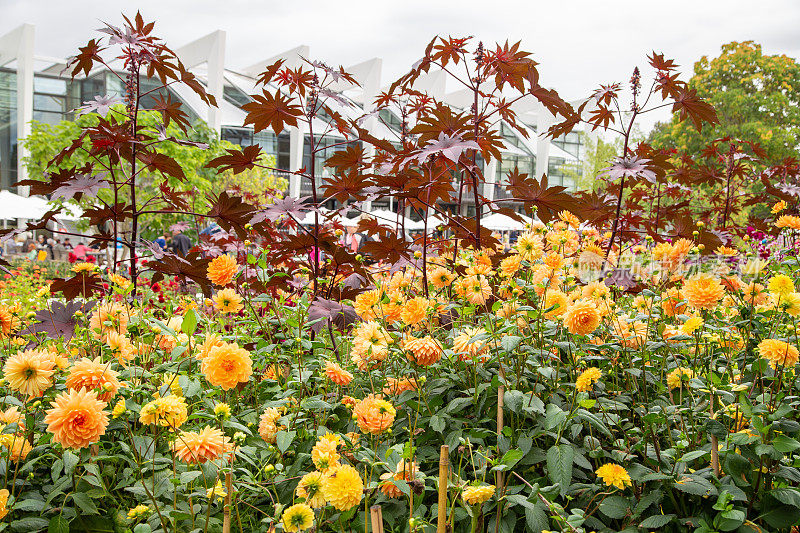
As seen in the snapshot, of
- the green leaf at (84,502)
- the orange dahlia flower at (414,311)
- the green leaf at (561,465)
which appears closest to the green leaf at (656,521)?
the green leaf at (561,465)

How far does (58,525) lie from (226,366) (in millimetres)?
375

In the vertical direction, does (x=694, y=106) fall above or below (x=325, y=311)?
above

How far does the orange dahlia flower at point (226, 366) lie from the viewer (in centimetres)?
103

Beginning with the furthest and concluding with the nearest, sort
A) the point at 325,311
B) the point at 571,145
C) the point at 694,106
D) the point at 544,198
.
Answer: the point at 571,145 → the point at 694,106 → the point at 544,198 → the point at 325,311

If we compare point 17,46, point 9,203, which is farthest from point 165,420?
point 17,46

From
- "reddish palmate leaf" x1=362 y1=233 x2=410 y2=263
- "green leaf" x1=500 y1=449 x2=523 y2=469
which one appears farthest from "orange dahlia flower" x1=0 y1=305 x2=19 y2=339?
"green leaf" x1=500 y1=449 x2=523 y2=469

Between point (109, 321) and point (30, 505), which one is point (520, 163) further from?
point (30, 505)

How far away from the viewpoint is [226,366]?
3.43ft

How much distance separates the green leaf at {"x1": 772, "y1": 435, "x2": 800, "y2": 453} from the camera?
887 mm

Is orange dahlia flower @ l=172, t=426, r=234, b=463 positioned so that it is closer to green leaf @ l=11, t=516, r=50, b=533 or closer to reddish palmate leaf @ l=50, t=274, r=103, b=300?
green leaf @ l=11, t=516, r=50, b=533

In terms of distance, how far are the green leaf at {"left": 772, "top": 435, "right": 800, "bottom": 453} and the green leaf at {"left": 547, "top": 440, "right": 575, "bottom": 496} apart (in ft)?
1.05

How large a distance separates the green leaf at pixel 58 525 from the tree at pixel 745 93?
13934mm

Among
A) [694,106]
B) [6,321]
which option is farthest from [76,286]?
[694,106]

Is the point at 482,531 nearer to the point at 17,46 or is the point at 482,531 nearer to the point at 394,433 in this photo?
the point at 394,433
